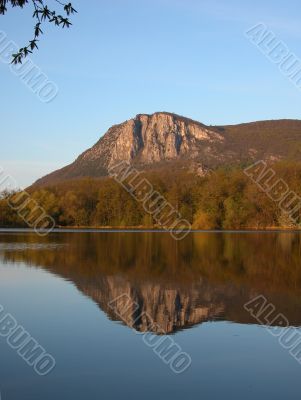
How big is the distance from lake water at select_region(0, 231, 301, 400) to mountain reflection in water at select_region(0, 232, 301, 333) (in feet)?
0.15

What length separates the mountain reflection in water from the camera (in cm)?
1598

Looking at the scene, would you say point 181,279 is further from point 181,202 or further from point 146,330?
point 181,202

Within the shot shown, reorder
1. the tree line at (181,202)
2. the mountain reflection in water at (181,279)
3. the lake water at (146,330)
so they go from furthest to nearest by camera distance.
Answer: the tree line at (181,202), the mountain reflection in water at (181,279), the lake water at (146,330)

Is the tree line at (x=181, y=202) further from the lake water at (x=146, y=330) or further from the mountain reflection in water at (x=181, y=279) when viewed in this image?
the lake water at (x=146, y=330)

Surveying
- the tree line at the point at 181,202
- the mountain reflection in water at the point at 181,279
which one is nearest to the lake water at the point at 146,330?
the mountain reflection in water at the point at 181,279

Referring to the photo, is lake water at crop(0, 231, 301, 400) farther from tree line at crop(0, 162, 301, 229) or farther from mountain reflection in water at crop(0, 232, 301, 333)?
tree line at crop(0, 162, 301, 229)

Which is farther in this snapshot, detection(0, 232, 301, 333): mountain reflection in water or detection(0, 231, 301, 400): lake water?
detection(0, 232, 301, 333): mountain reflection in water

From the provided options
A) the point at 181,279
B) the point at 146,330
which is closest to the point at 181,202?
the point at 181,279

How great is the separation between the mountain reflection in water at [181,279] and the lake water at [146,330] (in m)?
0.04

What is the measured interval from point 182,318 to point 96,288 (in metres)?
6.29

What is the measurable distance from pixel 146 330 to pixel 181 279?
1022 centimetres

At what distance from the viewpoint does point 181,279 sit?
23.4 metres

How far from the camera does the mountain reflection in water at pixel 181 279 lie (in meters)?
16.0

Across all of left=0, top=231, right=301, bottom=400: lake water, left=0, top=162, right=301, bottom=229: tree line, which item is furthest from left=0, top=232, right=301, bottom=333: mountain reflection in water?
left=0, top=162, right=301, bottom=229: tree line
